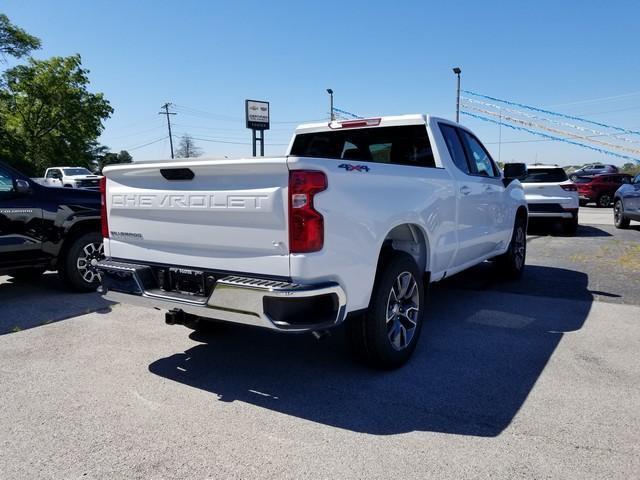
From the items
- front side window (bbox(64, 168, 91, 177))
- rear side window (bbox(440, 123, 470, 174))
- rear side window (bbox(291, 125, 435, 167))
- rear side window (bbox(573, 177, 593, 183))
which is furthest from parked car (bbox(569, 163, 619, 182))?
front side window (bbox(64, 168, 91, 177))

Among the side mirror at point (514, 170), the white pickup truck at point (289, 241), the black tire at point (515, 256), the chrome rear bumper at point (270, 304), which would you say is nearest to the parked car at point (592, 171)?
the black tire at point (515, 256)

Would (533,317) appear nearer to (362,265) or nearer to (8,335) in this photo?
(362,265)

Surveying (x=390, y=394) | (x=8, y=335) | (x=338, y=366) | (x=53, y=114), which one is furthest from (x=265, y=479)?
(x=53, y=114)

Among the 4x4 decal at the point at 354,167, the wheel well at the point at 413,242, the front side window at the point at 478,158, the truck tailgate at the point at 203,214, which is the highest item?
the front side window at the point at 478,158

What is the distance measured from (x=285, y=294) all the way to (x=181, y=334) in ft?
7.36

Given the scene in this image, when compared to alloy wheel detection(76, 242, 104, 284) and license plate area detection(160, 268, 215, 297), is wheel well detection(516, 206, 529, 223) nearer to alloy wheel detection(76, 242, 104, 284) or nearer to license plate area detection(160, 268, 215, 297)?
license plate area detection(160, 268, 215, 297)

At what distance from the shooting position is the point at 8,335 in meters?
4.70

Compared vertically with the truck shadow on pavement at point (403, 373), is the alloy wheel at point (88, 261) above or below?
above

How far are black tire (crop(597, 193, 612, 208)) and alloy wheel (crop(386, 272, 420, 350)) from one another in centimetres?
2153

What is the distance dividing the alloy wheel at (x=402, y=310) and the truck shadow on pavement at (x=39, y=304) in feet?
11.0

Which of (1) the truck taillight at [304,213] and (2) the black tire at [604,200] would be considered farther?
(2) the black tire at [604,200]

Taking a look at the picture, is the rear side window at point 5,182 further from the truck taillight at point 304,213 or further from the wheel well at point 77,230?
the truck taillight at point 304,213

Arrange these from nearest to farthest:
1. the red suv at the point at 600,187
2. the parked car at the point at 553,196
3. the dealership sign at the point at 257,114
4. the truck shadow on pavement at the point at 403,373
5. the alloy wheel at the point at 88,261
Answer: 1. the truck shadow on pavement at the point at 403,373
2. the alloy wheel at the point at 88,261
3. the parked car at the point at 553,196
4. the dealership sign at the point at 257,114
5. the red suv at the point at 600,187

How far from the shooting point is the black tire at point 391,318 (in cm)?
346
